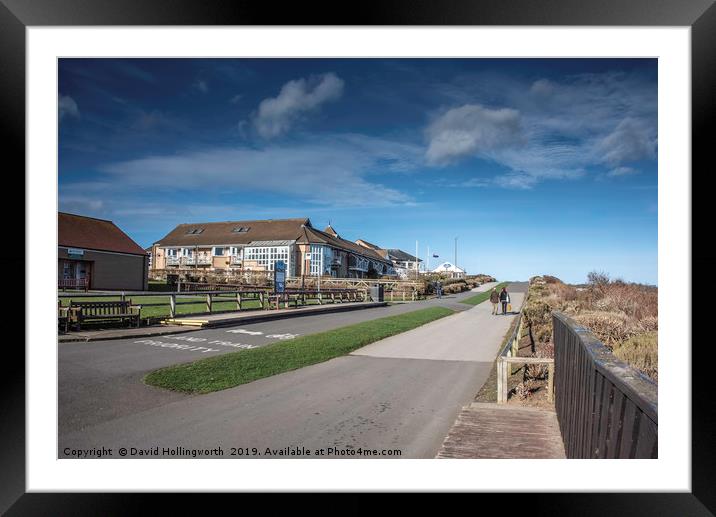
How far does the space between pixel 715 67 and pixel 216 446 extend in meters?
5.42

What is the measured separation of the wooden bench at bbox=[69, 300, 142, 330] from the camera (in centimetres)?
1106

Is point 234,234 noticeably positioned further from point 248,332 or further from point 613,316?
point 613,316

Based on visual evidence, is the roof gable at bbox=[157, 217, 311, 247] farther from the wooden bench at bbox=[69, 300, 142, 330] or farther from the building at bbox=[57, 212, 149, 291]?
the wooden bench at bbox=[69, 300, 142, 330]

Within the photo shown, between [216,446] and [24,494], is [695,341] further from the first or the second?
[24,494]

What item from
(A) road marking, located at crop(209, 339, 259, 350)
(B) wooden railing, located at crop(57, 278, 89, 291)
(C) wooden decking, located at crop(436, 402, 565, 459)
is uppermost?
(B) wooden railing, located at crop(57, 278, 89, 291)

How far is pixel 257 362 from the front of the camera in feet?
27.6

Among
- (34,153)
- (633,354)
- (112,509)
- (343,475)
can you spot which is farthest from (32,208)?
(633,354)

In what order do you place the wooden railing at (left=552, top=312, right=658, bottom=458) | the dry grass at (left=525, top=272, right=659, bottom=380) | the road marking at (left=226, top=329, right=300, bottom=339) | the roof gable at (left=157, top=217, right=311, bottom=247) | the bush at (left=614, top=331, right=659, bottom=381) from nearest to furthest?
1. the wooden railing at (left=552, top=312, right=658, bottom=458)
2. the bush at (left=614, top=331, right=659, bottom=381)
3. the dry grass at (left=525, top=272, right=659, bottom=380)
4. the road marking at (left=226, top=329, right=300, bottom=339)
5. the roof gable at (left=157, top=217, right=311, bottom=247)

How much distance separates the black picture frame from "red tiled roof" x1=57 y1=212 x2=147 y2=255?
47.6 ft

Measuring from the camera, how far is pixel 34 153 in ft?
15.5

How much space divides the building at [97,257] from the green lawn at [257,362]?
11.7 meters

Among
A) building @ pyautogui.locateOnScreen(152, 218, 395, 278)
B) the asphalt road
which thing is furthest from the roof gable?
the asphalt road

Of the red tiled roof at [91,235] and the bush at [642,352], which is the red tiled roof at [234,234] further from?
the bush at [642,352]

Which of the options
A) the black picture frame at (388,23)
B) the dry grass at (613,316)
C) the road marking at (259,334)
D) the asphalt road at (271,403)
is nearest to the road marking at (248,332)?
the road marking at (259,334)
